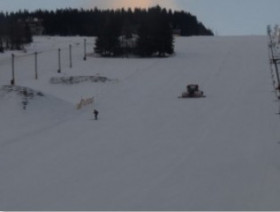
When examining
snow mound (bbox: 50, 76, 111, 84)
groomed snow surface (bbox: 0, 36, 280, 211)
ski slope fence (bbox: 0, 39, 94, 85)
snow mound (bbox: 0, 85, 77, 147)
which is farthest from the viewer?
ski slope fence (bbox: 0, 39, 94, 85)

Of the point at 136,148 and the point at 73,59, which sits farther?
the point at 73,59

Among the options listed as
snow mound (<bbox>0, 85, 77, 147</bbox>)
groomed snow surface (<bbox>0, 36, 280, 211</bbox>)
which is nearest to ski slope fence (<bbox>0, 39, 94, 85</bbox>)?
groomed snow surface (<bbox>0, 36, 280, 211</bbox>)

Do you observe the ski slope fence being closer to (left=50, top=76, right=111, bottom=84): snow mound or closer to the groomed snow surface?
the groomed snow surface

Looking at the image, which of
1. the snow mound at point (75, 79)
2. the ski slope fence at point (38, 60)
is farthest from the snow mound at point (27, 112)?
the ski slope fence at point (38, 60)

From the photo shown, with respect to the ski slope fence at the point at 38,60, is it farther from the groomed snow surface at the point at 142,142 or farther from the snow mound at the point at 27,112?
the snow mound at the point at 27,112

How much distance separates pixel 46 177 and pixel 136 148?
21.4 ft

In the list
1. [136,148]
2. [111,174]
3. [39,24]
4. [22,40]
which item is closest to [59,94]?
[136,148]

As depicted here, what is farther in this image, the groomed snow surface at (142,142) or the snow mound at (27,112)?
the snow mound at (27,112)

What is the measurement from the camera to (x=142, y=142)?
29094 millimetres

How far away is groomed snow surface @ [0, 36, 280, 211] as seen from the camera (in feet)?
61.6

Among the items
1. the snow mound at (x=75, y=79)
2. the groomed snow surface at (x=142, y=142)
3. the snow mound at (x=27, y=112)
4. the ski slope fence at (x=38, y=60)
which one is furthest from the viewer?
the ski slope fence at (x=38, y=60)

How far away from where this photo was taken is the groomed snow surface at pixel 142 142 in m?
18.8

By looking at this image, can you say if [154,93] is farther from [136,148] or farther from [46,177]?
[46,177]

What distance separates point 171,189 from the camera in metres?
19.7
